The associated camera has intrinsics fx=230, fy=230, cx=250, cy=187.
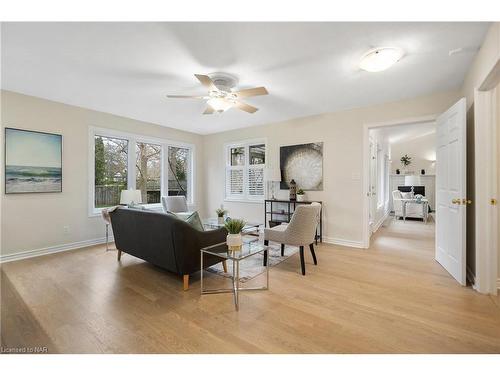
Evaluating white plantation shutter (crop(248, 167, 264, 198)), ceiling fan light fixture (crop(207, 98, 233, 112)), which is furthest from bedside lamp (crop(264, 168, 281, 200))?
ceiling fan light fixture (crop(207, 98, 233, 112))

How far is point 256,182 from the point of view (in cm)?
548

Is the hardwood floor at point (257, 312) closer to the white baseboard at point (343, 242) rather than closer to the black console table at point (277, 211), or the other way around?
the white baseboard at point (343, 242)

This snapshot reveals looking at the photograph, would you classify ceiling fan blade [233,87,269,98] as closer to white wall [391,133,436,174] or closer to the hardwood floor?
the hardwood floor

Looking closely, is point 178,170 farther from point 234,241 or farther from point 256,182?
point 234,241

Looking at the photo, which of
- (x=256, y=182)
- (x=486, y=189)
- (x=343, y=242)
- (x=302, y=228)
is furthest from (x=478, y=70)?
(x=256, y=182)

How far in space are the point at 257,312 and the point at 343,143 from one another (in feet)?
10.9

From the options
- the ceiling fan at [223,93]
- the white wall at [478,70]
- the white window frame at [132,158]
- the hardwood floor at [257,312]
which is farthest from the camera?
the white window frame at [132,158]

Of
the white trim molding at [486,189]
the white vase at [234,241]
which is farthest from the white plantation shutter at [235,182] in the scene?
the white trim molding at [486,189]

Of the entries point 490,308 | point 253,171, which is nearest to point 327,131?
point 253,171

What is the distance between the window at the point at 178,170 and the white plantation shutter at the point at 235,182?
110 centimetres

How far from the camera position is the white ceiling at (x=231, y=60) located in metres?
1.95

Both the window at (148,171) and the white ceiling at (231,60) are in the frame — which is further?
the window at (148,171)

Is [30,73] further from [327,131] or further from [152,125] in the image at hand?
[327,131]

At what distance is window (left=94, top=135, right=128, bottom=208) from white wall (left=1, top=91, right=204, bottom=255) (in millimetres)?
236
